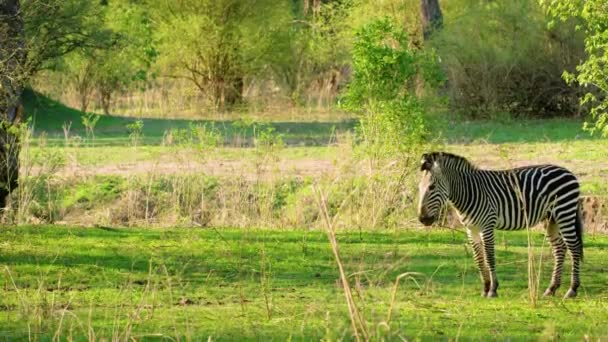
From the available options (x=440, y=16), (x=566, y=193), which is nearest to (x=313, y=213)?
(x=566, y=193)

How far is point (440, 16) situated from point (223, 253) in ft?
86.2

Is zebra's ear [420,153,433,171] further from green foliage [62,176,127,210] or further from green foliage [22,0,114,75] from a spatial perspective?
green foliage [62,176,127,210]

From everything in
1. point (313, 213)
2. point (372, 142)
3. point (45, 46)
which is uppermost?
Answer: point (45, 46)

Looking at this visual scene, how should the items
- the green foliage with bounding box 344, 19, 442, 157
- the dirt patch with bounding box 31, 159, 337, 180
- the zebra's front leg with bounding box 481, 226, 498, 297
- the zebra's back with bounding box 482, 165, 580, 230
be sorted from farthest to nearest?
the dirt patch with bounding box 31, 159, 337, 180
the green foliage with bounding box 344, 19, 442, 157
the zebra's back with bounding box 482, 165, 580, 230
the zebra's front leg with bounding box 481, 226, 498, 297

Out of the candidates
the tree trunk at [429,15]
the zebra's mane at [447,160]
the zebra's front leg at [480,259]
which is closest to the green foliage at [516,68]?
the tree trunk at [429,15]

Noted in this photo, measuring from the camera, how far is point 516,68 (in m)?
36.7

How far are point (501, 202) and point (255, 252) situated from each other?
3.61 metres

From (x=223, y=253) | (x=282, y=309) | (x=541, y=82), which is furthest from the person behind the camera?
(x=541, y=82)

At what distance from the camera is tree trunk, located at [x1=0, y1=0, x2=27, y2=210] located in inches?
667

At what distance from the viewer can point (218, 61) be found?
4284 cm

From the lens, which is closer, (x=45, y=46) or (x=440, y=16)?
(x=45, y=46)

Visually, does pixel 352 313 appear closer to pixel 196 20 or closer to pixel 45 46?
pixel 45 46

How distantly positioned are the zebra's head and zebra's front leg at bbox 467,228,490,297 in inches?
25.9

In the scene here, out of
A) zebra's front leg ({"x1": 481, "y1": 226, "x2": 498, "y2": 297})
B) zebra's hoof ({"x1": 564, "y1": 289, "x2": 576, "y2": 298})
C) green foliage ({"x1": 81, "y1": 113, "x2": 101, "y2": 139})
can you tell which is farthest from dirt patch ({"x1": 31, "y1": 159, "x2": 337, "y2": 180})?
zebra's hoof ({"x1": 564, "y1": 289, "x2": 576, "y2": 298})
